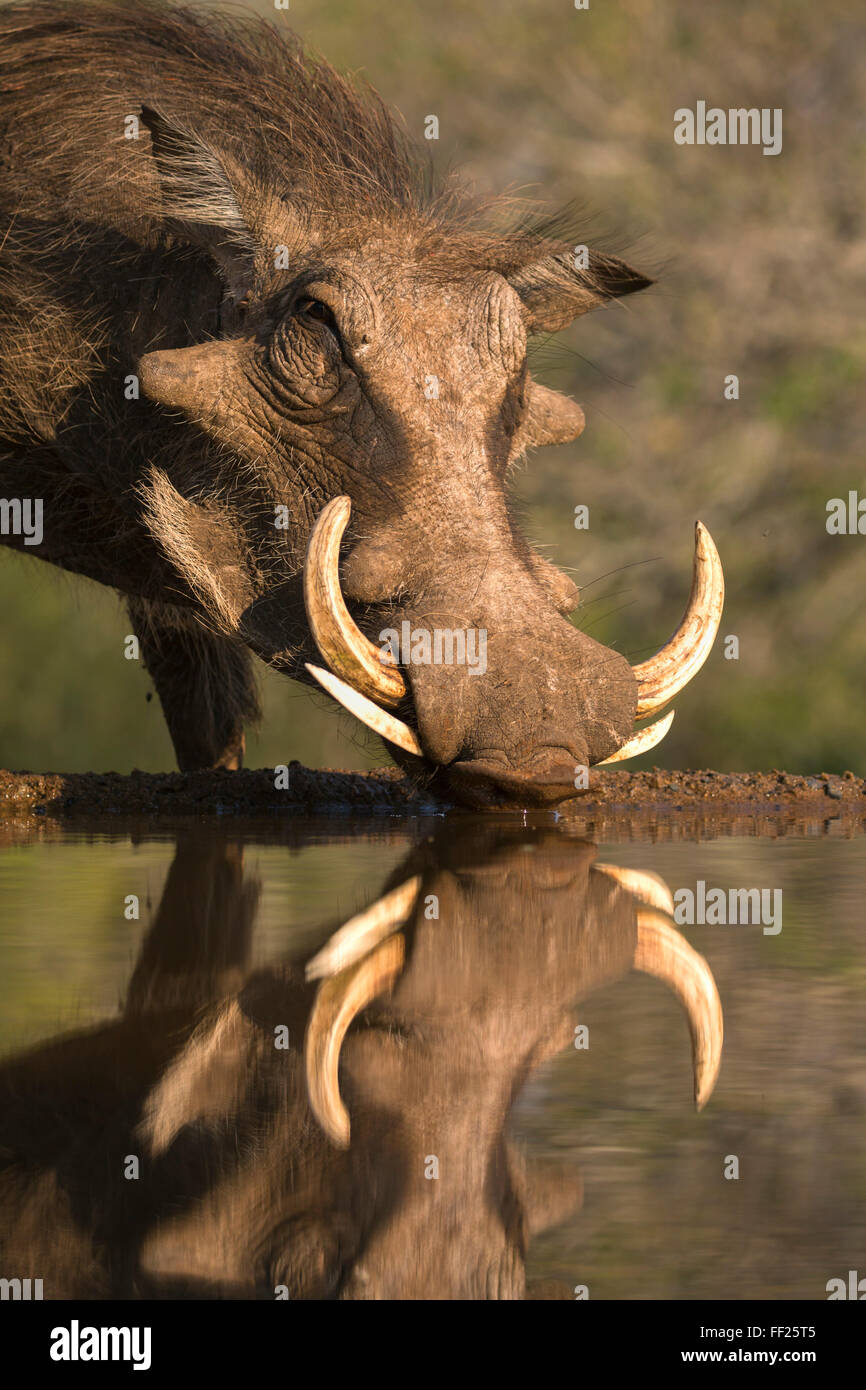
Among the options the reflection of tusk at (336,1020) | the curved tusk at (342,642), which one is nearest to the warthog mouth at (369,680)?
the curved tusk at (342,642)

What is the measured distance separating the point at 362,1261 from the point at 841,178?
9.71 metres

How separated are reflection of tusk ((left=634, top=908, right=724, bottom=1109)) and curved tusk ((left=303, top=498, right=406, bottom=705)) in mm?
756

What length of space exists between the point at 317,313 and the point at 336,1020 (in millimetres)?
2223

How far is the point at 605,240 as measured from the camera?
16.6 feet

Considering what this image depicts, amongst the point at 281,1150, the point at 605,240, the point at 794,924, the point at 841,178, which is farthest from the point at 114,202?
the point at 841,178

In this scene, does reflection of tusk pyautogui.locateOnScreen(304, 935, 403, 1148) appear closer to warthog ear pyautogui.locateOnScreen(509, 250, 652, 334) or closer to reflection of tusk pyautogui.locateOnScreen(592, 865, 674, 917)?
reflection of tusk pyautogui.locateOnScreen(592, 865, 674, 917)

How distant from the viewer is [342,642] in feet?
11.7

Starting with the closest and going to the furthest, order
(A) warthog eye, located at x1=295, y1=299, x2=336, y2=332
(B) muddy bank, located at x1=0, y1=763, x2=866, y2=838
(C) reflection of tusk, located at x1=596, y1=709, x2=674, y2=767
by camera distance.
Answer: (C) reflection of tusk, located at x1=596, y1=709, x2=674, y2=767
(A) warthog eye, located at x1=295, y1=299, x2=336, y2=332
(B) muddy bank, located at x1=0, y1=763, x2=866, y2=838

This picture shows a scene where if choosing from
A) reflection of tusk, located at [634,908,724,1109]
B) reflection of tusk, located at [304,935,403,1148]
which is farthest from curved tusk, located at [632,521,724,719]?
reflection of tusk, located at [304,935,403,1148]

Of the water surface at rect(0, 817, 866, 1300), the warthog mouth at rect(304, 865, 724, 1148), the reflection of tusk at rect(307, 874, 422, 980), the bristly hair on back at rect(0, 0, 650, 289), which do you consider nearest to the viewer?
the water surface at rect(0, 817, 866, 1300)

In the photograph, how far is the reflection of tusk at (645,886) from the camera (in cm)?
320

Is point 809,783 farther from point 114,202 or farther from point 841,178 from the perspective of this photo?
point 841,178

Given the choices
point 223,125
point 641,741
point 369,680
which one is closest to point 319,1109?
point 369,680

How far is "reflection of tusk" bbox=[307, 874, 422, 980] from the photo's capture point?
2.68m
